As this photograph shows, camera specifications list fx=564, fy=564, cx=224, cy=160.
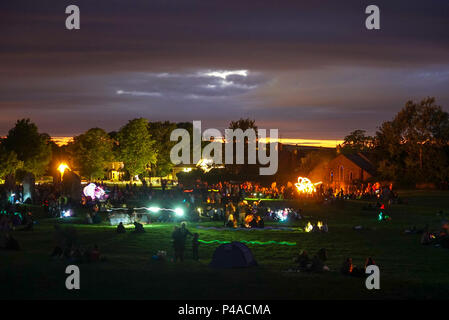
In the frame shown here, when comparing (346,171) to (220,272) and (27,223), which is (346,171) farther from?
(220,272)

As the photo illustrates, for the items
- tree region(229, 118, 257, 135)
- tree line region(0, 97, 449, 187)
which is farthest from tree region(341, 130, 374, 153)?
tree region(229, 118, 257, 135)

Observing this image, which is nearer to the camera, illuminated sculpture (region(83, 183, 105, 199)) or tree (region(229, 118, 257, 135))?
illuminated sculpture (region(83, 183, 105, 199))

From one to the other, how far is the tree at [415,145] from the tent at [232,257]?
6149 centimetres

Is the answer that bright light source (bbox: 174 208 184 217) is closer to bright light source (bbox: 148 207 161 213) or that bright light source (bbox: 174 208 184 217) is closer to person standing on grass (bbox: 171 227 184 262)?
bright light source (bbox: 148 207 161 213)

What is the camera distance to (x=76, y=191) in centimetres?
4916

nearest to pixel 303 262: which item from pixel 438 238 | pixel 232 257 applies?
pixel 232 257

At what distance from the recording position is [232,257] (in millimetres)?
20703

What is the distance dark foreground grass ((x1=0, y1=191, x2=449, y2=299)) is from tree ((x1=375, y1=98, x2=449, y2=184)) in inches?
1900

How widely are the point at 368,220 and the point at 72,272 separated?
27.4 metres

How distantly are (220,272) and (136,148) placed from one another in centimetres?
9133

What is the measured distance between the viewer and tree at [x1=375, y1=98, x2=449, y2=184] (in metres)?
76.9
